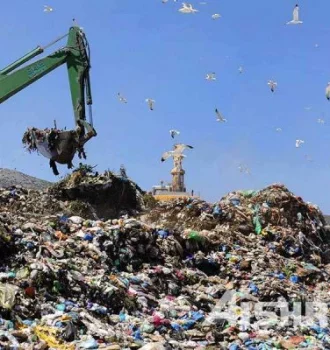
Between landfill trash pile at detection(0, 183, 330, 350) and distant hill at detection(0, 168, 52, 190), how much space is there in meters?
7.22

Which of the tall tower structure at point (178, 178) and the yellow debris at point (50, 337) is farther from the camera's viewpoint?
the tall tower structure at point (178, 178)

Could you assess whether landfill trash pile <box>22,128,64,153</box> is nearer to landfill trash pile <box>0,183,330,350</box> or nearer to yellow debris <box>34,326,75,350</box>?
landfill trash pile <box>0,183,330,350</box>

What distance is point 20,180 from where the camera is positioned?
62.6 feet

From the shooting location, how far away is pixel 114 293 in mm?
6570

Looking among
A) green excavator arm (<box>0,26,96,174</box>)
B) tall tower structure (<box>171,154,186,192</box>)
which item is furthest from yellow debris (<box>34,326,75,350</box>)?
tall tower structure (<box>171,154,186,192</box>)

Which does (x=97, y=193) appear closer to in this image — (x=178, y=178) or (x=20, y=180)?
(x=178, y=178)

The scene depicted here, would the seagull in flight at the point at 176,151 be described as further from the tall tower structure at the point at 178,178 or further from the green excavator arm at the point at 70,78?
the tall tower structure at the point at 178,178

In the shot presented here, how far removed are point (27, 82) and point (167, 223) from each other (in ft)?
12.6

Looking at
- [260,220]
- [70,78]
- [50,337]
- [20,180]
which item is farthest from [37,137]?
[20,180]

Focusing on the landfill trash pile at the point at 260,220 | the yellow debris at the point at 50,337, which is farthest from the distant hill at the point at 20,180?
the yellow debris at the point at 50,337

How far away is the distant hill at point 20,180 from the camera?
59.6ft

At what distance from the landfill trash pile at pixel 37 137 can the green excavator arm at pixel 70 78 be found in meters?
0.15

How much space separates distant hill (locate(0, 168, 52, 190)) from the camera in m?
18.2

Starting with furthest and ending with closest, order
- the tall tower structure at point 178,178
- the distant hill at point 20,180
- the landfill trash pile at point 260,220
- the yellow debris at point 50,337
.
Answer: the tall tower structure at point 178,178, the distant hill at point 20,180, the landfill trash pile at point 260,220, the yellow debris at point 50,337
